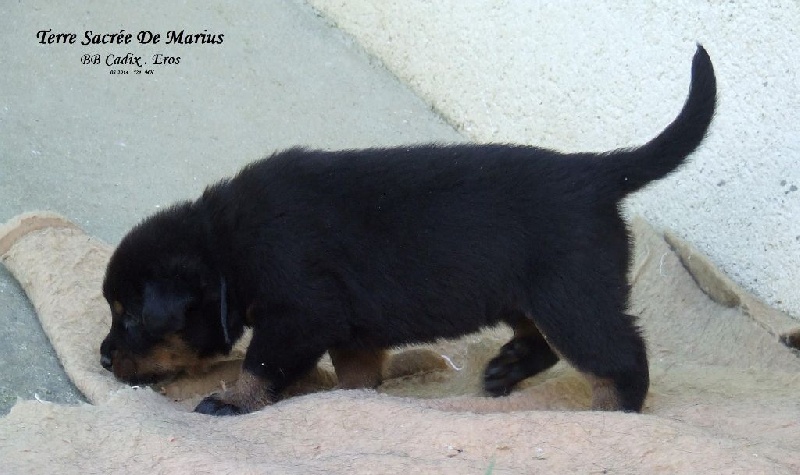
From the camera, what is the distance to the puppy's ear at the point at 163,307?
407 cm

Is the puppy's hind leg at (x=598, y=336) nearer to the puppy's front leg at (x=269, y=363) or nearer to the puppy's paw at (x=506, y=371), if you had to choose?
the puppy's paw at (x=506, y=371)

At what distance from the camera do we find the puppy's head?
13.5 ft

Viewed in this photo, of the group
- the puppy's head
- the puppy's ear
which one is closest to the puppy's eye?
the puppy's head

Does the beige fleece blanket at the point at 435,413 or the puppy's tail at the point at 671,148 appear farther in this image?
the puppy's tail at the point at 671,148

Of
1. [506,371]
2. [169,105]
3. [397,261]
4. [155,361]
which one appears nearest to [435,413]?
[397,261]

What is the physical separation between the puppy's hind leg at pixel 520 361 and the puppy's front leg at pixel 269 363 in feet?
2.74

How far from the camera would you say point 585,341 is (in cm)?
387

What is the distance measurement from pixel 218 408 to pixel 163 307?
0.46 m

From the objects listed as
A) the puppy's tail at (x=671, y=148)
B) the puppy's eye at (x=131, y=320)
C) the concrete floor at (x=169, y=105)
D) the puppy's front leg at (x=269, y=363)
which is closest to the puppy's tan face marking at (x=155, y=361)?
the puppy's eye at (x=131, y=320)

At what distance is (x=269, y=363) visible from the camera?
407cm

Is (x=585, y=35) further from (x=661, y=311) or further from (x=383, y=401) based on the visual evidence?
(x=383, y=401)

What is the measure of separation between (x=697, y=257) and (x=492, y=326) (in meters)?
1.57

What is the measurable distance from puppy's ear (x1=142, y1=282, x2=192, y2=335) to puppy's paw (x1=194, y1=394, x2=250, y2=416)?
34cm

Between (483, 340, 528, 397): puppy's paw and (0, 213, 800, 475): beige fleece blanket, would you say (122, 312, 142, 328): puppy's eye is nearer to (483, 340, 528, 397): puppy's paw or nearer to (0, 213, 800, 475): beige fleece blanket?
(0, 213, 800, 475): beige fleece blanket
